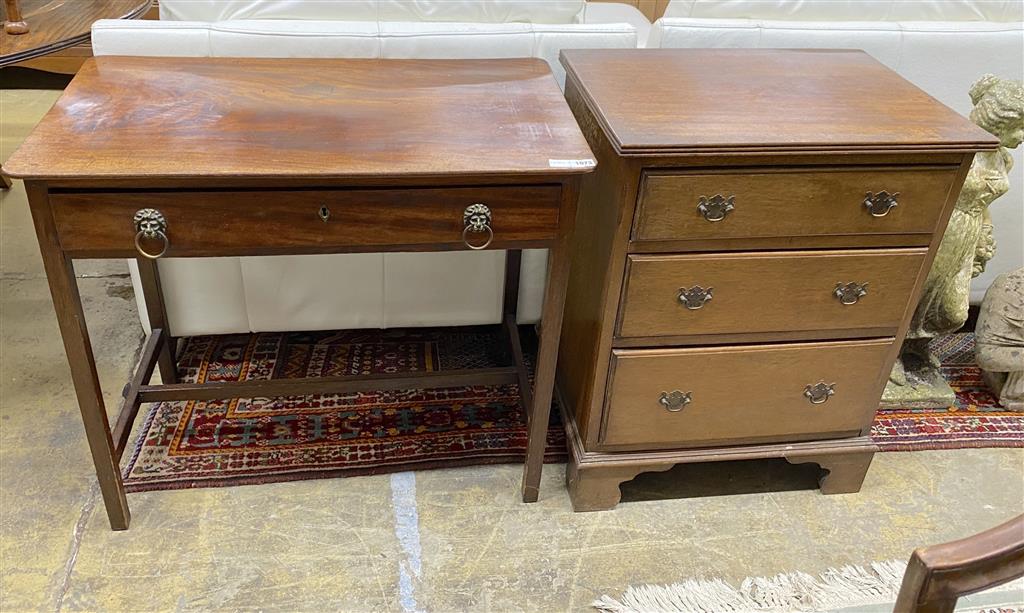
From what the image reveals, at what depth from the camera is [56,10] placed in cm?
202

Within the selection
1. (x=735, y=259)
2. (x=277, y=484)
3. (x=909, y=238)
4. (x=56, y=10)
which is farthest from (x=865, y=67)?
(x=56, y=10)

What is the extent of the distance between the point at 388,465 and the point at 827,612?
38.0 inches

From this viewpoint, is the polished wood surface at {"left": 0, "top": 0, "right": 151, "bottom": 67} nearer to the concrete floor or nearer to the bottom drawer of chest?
the concrete floor

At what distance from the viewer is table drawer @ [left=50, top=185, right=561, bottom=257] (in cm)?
130

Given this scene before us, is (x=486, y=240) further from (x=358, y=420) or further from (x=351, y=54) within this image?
(x=358, y=420)

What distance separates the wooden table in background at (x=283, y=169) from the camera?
1284mm

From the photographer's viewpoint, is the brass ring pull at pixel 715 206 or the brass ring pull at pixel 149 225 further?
the brass ring pull at pixel 715 206

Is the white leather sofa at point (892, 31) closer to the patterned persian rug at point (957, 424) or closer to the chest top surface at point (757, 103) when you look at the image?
the chest top surface at point (757, 103)

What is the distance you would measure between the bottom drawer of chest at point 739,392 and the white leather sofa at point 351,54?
55cm

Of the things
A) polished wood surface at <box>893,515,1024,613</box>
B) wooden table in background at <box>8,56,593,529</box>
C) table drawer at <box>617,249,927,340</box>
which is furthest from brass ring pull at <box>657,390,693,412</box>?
polished wood surface at <box>893,515,1024,613</box>

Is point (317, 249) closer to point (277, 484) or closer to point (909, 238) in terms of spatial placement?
point (277, 484)

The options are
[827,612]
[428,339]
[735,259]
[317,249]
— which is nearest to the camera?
[317,249]

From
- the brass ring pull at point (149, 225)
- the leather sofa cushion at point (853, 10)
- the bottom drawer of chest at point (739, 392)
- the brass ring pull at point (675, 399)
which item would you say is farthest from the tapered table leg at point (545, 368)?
the leather sofa cushion at point (853, 10)

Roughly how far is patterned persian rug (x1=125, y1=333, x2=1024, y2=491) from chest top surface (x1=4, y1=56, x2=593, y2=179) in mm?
800
